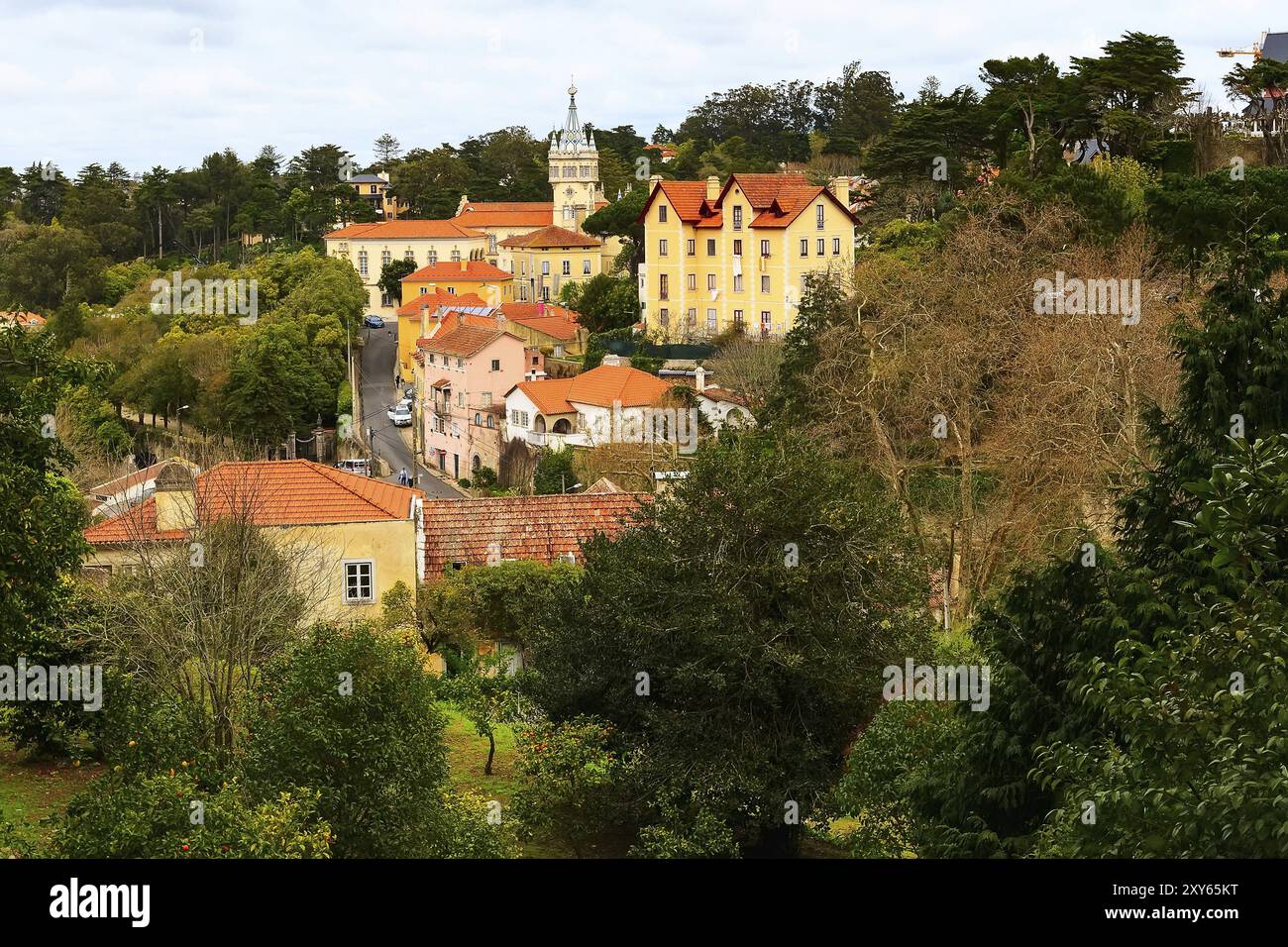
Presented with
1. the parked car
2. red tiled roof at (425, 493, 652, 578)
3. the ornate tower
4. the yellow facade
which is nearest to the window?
red tiled roof at (425, 493, 652, 578)

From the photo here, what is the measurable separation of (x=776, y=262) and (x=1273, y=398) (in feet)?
141

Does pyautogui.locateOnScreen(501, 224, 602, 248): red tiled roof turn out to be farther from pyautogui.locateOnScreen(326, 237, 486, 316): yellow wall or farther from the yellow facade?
pyautogui.locateOnScreen(326, 237, 486, 316): yellow wall

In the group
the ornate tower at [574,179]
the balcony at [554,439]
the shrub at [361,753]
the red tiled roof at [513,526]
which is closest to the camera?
the shrub at [361,753]

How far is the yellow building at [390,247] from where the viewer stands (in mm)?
85875

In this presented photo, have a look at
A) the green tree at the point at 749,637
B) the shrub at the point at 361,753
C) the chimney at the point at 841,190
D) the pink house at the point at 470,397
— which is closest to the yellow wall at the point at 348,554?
the green tree at the point at 749,637

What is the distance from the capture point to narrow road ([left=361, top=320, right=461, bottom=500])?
48.3 metres

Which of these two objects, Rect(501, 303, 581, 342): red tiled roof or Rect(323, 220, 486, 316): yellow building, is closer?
Rect(501, 303, 581, 342): red tiled roof

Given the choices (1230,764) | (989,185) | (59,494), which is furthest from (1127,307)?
(1230,764)

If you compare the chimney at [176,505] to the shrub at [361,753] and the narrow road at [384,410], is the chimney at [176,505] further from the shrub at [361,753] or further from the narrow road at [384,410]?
the narrow road at [384,410]

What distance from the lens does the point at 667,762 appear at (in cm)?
1513

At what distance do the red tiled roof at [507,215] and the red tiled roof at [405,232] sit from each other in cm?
136

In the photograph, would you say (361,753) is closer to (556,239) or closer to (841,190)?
(841,190)

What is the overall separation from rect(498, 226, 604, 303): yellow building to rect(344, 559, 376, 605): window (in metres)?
53.4
